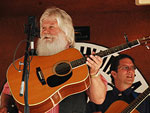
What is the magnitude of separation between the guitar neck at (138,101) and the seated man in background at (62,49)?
81 cm

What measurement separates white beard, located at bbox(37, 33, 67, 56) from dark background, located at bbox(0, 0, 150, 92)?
1163mm

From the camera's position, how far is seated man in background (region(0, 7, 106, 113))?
6.31ft

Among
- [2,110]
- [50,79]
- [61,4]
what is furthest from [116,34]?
[2,110]

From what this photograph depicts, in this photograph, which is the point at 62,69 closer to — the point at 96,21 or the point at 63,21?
the point at 63,21

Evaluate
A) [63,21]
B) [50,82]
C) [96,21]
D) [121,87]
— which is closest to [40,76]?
[50,82]

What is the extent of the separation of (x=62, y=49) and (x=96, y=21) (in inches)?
53.2

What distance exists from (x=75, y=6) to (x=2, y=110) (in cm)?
186

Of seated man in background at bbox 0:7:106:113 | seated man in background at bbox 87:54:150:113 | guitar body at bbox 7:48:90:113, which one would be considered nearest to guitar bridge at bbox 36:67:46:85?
guitar body at bbox 7:48:90:113

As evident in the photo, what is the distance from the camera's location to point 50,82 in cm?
184

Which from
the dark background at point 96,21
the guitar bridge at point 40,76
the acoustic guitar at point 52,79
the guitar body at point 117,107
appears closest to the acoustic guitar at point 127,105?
the guitar body at point 117,107

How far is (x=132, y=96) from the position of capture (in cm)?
308

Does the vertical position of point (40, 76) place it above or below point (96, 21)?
below

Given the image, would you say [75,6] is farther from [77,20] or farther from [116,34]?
[116,34]

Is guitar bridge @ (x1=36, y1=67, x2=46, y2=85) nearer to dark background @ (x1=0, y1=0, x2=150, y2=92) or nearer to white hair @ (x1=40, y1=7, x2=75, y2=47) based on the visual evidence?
white hair @ (x1=40, y1=7, x2=75, y2=47)
